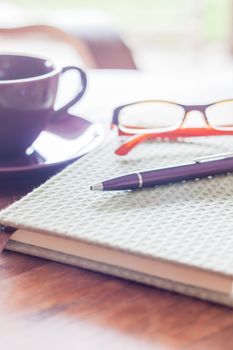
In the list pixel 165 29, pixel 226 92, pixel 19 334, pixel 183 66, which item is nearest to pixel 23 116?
pixel 19 334

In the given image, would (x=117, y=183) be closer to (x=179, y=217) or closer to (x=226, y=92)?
(x=179, y=217)

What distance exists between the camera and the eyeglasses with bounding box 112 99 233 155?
0.69 meters

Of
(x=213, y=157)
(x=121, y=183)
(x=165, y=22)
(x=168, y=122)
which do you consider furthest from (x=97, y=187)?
(x=165, y=22)

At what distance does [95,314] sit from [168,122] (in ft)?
1.26

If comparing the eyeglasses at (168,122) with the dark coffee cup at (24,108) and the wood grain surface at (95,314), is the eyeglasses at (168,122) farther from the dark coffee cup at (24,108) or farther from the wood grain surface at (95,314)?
the wood grain surface at (95,314)

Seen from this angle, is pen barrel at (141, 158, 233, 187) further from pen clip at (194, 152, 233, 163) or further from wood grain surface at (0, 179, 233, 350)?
wood grain surface at (0, 179, 233, 350)

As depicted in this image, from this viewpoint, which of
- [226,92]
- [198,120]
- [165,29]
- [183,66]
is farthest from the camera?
[165,29]

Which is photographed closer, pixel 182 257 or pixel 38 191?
pixel 182 257

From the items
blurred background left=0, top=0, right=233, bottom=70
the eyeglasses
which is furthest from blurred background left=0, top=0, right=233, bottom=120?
the eyeglasses

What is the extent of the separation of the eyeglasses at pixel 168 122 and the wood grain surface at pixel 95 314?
0.65 ft

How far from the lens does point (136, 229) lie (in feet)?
1.65

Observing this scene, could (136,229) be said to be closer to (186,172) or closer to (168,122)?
(186,172)

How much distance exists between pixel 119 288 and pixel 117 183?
112 mm

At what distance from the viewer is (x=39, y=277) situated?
1.63ft
